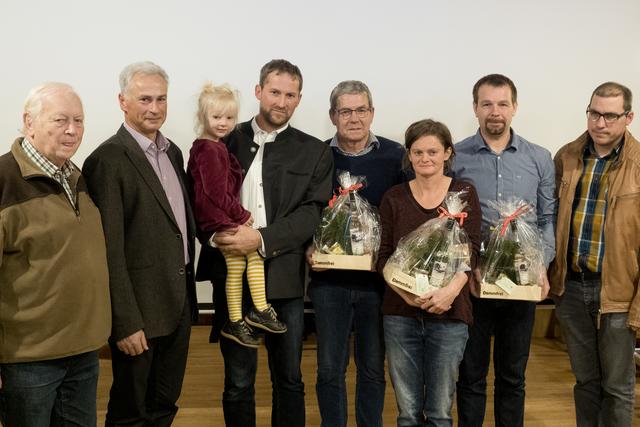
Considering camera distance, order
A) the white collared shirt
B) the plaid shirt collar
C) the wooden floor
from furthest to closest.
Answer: the wooden floor → the white collared shirt → the plaid shirt collar

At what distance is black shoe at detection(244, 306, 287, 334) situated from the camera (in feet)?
8.32

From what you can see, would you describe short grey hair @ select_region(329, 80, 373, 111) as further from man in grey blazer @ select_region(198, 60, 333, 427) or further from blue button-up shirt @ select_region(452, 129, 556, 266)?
blue button-up shirt @ select_region(452, 129, 556, 266)

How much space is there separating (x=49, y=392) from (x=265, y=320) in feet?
2.77

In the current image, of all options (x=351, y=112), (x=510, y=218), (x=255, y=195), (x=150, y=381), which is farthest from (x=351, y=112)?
(x=150, y=381)

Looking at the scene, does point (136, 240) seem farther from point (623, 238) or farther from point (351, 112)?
point (623, 238)

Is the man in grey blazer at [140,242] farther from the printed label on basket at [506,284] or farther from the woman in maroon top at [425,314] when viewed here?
the printed label on basket at [506,284]

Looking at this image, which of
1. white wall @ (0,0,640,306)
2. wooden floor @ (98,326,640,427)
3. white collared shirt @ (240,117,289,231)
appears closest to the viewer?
white collared shirt @ (240,117,289,231)

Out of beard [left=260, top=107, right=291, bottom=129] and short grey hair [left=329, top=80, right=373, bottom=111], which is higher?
short grey hair [left=329, top=80, right=373, bottom=111]

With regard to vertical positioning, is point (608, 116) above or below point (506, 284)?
above

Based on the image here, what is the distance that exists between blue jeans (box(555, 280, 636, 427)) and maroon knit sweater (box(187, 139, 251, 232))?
4.86ft

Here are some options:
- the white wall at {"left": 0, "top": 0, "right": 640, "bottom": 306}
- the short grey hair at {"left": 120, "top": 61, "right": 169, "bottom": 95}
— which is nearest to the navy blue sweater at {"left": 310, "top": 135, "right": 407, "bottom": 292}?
the short grey hair at {"left": 120, "top": 61, "right": 169, "bottom": 95}

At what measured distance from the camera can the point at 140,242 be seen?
2.25m

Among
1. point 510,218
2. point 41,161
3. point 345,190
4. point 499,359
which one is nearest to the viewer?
point 41,161

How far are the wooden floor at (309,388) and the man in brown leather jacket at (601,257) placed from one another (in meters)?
0.76
